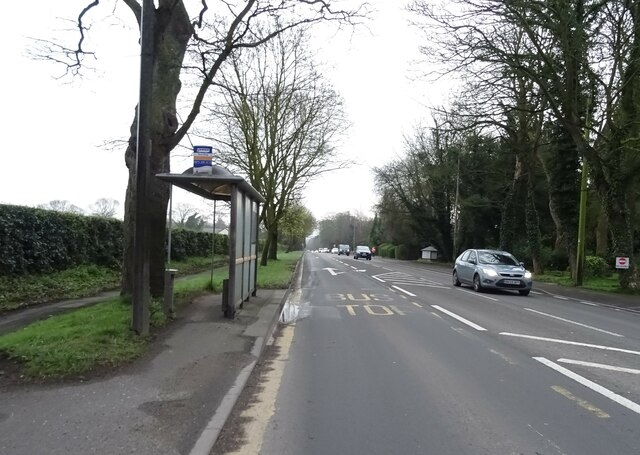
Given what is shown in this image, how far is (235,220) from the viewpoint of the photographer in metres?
9.84

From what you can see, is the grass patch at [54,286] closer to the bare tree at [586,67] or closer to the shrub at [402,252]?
the bare tree at [586,67]

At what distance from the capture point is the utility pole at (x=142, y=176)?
7355 millimetres

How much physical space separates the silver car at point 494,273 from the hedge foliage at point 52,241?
13206mm

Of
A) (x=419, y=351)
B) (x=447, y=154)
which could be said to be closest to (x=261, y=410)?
(x=419, y=351)

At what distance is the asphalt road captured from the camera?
14.8 ft

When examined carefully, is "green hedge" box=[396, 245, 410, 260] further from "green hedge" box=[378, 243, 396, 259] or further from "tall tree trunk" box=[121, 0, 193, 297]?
"tall tree trunk" box=[121, 0, 193, 297]

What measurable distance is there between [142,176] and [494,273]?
1456 cm

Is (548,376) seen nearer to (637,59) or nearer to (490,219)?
(637,59)

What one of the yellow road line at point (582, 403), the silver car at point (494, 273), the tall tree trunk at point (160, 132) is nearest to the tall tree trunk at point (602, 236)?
the silver car at point (494, 273)

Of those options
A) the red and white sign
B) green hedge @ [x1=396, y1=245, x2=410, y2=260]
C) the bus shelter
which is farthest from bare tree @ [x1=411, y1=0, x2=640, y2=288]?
green hedge @ [x1=396, y1=245, x2=410, y2=260]

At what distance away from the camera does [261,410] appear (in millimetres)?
5289

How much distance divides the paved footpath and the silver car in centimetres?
1305

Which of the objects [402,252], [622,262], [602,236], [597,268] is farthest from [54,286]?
[402,252]

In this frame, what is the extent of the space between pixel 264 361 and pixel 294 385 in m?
1.36
